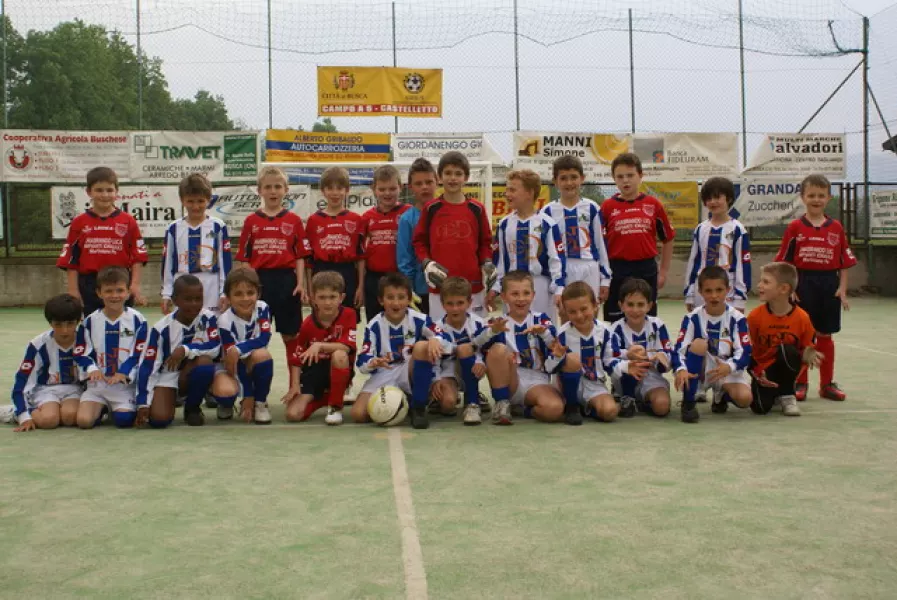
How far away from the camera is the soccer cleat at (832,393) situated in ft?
18.4

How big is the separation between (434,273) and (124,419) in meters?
1.90

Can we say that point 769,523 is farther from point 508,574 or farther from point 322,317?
point 322,317

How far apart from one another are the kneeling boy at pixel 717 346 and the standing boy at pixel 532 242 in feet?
2.62

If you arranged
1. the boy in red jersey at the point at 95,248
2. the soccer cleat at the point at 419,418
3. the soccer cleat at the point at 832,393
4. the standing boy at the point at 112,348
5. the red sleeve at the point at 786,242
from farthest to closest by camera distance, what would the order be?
the red sleeve at the point at 786,242 → the boy in red jersey at the point at 95,248 → the soccer cleat at the point at 832,393 → the standing boy at the point at 112,348 → the soccer cleat at the point at 419,418

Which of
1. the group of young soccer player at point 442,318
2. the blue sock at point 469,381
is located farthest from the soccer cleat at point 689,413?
the blue sock at point 469,381

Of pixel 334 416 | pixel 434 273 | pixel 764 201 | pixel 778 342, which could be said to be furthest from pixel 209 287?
pixel 764 201

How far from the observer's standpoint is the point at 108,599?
7.86 ft

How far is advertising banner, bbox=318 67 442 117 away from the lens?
14.3 m

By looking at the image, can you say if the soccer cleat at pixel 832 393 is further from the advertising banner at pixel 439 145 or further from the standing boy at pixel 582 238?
the advertising banner at pixel 439 145

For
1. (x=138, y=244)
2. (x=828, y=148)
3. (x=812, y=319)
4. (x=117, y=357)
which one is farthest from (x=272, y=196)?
(x=828, y=148)

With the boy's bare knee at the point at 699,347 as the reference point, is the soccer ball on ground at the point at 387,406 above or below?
below

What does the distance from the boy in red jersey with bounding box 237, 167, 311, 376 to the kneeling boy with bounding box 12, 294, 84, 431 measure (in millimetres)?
1293

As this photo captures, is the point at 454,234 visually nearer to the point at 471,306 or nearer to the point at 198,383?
the point at 471,306

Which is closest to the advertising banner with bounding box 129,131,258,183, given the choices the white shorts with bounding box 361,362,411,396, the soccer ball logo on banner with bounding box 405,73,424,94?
the soccer ball logo on banner with bounding box 405,73,424,94
